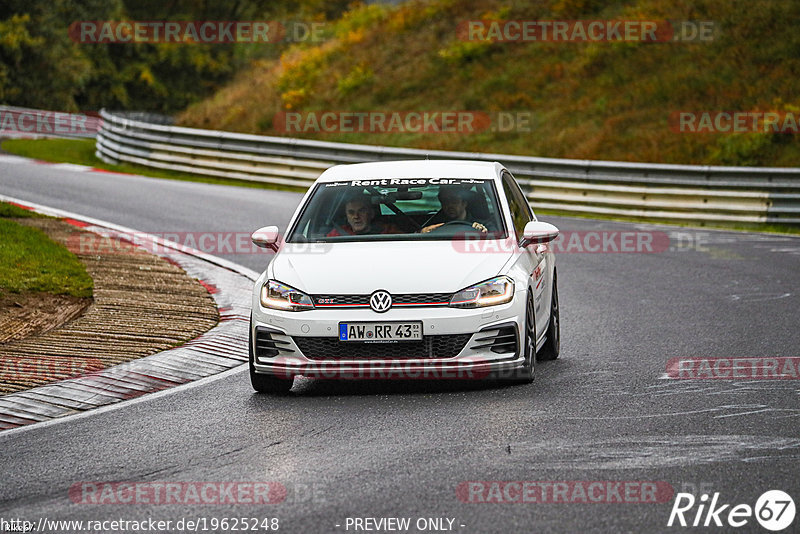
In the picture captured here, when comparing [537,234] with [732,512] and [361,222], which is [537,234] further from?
[732,512]

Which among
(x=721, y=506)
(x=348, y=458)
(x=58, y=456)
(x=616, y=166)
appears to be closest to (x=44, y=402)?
(x=58, y=456)

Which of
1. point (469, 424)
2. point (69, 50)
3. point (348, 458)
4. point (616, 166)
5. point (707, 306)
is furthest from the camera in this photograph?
point (69, 50)

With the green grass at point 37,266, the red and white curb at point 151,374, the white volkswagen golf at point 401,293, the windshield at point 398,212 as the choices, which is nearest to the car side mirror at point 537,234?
the white volkswagen golf at point 401,293

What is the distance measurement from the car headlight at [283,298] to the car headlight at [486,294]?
1013mm

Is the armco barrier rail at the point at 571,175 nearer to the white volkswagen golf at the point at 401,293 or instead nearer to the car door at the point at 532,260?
the car door at the point at 532,260

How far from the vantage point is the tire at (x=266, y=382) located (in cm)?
839

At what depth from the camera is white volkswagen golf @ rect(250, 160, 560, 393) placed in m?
8.02

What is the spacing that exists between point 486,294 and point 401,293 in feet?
2.00

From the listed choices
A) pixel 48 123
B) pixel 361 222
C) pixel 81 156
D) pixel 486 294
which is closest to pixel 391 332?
pixel 486 294

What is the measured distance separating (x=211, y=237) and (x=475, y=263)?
366 inches

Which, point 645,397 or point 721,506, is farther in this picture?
point 645,397

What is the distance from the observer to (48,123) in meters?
39.6

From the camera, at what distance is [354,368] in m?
8.05

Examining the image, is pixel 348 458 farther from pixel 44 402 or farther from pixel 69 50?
pixel 69 50
